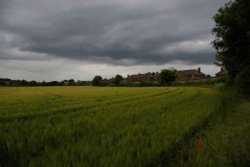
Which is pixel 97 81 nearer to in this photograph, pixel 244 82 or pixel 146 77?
pixel 146 77

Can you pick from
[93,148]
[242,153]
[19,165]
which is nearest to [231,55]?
[242,153]

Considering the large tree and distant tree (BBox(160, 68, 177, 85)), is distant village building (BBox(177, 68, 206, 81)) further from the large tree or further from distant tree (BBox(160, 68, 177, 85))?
the large tree

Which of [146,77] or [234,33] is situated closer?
[234,33]

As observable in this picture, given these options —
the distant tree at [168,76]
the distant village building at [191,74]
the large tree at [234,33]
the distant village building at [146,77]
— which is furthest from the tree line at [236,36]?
the distant village building at [146,77]

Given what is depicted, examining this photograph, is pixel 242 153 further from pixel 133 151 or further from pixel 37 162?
pixel 37 162

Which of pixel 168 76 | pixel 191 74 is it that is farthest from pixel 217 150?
pixel 191 74

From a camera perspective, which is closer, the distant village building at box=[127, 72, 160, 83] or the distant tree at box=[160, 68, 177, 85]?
the distant tree at box=[160, 68, 177, 85]

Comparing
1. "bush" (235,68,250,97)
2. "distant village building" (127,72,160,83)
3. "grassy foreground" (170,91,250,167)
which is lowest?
"grassy foreground" (170,91,250,167)

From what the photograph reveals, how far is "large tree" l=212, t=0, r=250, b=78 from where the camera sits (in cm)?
2003

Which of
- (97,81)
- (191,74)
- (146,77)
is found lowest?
(97,81)

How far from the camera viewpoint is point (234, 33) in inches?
863

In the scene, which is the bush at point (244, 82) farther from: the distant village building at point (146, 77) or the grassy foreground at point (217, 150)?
the distant village building at point (146, 77)

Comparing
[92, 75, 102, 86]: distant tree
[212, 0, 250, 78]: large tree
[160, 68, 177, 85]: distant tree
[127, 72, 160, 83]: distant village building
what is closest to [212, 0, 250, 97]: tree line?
[212, 0, 250, 78]: large tree

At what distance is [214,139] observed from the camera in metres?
7.62
